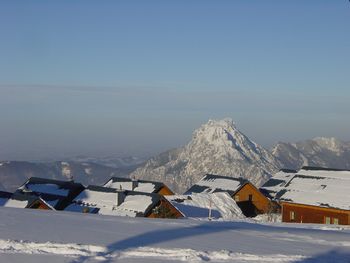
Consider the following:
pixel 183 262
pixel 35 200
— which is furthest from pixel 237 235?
pixel 35 200

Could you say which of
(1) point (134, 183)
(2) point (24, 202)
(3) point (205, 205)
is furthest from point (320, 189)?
(2) point (24, 202)

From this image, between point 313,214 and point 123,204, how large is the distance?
11533mm

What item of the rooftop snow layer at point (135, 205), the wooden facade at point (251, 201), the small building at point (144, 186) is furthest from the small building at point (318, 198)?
the rooftop snow layer at point (135, 205)

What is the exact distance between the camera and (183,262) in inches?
274

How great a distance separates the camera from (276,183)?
137 feet

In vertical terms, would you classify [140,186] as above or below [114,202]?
above

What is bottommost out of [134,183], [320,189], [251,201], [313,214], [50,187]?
[313,214]

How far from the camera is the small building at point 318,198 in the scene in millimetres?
29520

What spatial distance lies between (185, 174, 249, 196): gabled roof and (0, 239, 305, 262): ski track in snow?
29.2 meters

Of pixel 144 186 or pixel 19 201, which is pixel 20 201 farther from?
pixel 144 186

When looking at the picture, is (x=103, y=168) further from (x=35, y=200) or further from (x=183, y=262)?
(x=183, y=262)

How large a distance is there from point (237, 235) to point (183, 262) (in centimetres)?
283

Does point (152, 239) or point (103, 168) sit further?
point (103, 168)

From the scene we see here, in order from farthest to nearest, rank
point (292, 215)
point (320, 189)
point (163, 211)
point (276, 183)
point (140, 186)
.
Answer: point (276, 183)
point (140, 186)
point (320, 189)
point (292, 215)
point (163, 211)
